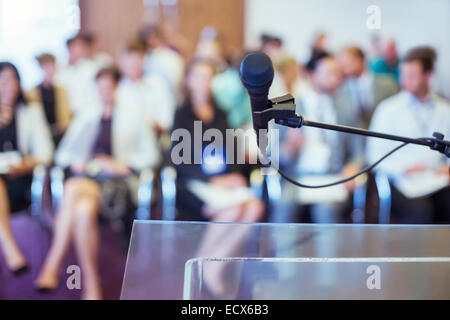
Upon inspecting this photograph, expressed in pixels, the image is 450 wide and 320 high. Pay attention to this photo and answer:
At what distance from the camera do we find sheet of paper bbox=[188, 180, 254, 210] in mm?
2314

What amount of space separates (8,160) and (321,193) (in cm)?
143

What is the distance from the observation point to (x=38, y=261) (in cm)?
249

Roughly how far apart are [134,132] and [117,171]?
222mm

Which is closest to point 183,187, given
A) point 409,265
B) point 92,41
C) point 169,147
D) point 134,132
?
point 169,147

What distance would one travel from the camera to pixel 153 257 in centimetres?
96

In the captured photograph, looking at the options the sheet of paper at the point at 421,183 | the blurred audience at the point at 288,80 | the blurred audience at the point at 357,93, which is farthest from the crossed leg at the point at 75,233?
the sheet of paper at the point at 421,183

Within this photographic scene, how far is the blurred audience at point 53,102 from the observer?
273cm

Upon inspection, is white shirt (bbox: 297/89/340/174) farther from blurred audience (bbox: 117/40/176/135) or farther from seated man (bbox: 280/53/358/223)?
blurred audience (bbox: 117/40/176/135)

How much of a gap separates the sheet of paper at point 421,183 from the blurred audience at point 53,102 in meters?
1.68

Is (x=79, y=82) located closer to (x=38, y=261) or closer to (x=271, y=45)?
(x=38, y=261)

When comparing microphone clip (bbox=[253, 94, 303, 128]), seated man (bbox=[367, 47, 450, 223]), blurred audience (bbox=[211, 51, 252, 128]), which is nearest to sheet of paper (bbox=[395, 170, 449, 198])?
seated man (bbox=[367, 47, 450, 223])

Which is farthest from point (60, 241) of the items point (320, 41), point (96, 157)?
point (320, 41)

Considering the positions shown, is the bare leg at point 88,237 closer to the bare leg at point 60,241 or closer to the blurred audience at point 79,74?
the bare leg at point 60,241

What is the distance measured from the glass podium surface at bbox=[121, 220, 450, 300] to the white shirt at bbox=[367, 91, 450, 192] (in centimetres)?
156
